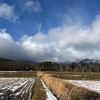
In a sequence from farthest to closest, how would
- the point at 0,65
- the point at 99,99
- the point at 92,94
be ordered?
1. the point at 0,65
2. the point at 92,94
3. the point at 99,99

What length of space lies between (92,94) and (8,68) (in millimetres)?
180189

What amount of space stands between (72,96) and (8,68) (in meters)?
180

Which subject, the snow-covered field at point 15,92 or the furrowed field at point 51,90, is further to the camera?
the snow-covered field at point 15,92

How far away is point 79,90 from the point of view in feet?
52.5

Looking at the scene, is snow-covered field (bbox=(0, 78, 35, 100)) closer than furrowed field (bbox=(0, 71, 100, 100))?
No

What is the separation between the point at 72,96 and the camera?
618 inches

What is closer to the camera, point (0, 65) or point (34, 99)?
point (34, 99)

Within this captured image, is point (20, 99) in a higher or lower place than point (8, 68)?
lower

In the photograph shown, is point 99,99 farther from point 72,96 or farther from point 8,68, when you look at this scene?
point 8,68

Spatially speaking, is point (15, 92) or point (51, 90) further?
point (51, 90)

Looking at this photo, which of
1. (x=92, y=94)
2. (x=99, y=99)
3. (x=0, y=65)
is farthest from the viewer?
(x=0, y=65)

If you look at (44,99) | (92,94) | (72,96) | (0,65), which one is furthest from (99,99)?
(0,65)

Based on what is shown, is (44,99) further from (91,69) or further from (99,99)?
(91,69)

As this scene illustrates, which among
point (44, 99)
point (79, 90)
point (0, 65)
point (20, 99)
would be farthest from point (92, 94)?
point (0, 65)
